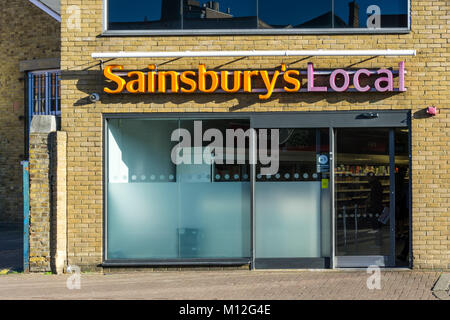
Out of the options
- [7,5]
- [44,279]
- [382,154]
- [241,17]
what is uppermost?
[7,5]

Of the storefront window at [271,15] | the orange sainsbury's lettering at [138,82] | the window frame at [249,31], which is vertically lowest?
the orange sainsbury's lettering at [138,82]

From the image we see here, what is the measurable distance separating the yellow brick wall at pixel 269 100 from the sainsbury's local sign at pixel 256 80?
173 mm

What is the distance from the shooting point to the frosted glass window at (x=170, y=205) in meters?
11.2

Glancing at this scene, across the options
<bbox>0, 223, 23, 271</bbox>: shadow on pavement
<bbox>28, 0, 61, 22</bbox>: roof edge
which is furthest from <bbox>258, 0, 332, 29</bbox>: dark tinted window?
<bbox>28, 0, 61, 22</bbox>: roof edge

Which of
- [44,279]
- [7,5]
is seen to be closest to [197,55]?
[44,279]

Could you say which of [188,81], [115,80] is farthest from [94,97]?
[188,81]

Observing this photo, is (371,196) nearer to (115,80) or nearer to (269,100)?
(269,100)

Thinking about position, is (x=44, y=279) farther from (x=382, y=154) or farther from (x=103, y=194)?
(x=382, y=154)

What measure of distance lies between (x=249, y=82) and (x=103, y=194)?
3.28 m

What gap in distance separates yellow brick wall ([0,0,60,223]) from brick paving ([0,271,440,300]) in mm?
8301

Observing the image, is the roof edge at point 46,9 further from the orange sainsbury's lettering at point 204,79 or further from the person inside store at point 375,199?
the person inside store at point 375,199

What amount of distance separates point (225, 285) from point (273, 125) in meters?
3.00

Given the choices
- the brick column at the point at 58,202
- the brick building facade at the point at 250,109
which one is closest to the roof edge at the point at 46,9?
the brick building facade at the point at 250,109

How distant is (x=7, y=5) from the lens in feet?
60.9
